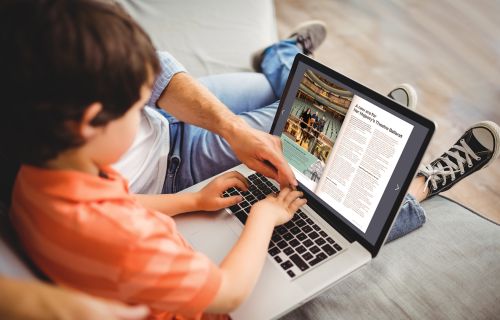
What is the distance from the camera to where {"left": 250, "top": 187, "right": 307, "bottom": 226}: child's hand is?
79 cm

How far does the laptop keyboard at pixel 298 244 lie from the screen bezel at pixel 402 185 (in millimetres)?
35

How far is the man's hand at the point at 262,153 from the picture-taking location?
90cm

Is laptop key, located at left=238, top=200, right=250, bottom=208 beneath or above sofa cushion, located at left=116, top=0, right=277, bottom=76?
beneath

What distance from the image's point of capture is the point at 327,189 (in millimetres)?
876

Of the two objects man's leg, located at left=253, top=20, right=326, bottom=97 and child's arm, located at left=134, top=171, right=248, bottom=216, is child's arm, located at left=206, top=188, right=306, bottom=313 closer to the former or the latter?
child's arm, located at left=134, top=171, right=248, bottom=216

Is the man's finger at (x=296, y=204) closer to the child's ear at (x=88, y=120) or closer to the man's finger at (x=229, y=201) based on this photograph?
the man's finger at (x=229, y=201)

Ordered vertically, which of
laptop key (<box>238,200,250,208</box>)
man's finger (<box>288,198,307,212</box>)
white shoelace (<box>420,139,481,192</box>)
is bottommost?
laptop key (<box>238,200,250,208</box>)

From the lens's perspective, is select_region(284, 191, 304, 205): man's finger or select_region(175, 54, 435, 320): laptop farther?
select_region(284, 191, 304, 205): man's finger

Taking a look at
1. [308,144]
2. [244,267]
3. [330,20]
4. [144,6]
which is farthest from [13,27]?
[330,20]

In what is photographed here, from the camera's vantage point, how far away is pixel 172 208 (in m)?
0.87

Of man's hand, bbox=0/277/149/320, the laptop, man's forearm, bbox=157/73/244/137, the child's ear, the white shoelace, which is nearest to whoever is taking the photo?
man's hand, bbox=0/277/149/320

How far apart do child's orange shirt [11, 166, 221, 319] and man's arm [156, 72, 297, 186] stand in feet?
1.29

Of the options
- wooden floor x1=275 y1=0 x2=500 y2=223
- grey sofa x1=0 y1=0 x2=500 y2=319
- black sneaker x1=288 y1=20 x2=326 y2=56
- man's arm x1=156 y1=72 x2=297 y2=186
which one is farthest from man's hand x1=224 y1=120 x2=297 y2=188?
wooden floor x1=275 y1=0 x2=500 y2=223

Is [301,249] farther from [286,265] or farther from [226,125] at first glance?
[226,125]
